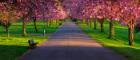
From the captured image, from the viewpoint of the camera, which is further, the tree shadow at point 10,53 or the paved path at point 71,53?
the paved path at point 71,53

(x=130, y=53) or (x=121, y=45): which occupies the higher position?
(x=130, y=53)

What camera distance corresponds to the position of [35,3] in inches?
727

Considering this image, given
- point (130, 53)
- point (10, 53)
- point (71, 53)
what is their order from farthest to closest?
1. point (130, 53)
2. point (71, 53)
3. point (10, 53)

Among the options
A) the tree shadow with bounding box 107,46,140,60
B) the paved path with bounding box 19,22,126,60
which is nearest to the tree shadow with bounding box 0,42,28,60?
the paved path with bounding box 19,22,126,60

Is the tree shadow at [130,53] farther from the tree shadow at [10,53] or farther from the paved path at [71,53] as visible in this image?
the tree shadow at [10,53]

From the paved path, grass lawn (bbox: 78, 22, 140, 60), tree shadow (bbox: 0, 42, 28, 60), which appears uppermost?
tree shadow (bbox: 0, 42, 28, 60)

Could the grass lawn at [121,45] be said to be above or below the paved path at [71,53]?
below

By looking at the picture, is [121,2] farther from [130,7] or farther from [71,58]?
[71,58]

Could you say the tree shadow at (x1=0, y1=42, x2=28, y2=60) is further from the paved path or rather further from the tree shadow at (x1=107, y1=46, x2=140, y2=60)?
the tree shadow at (x1=107, y1=46, x2=140, y2=60)

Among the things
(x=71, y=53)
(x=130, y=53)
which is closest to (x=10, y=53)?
(x=71, y=53)

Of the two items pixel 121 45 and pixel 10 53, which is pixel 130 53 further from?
pixel 121 45

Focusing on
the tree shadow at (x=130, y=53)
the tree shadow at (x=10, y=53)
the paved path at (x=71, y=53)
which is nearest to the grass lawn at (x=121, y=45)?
the tree shadow at (x=130, y=53)

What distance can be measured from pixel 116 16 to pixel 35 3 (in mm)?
16464

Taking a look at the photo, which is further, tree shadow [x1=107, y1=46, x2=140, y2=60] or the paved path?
tree shadow [x1=107, y1=46, x2=140, y2=60]
